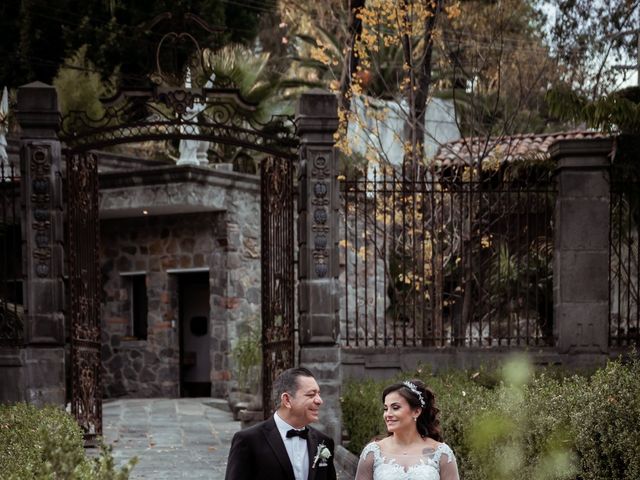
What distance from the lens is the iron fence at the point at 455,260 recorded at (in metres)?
13.1

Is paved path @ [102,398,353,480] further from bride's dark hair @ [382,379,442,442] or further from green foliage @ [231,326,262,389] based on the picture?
bride's dark hair @ [382,379,442,442]

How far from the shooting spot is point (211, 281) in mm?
19781

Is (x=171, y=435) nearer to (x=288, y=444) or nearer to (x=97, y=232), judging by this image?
(x=97, y=232)

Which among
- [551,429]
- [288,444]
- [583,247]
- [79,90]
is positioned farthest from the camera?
[79,90]

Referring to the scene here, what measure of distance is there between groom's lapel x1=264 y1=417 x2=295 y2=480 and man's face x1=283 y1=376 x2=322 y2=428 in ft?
0.35

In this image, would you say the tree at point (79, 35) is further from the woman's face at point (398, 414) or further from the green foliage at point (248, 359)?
the woman's face at point (398, 414)

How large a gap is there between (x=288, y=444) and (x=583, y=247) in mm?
8638

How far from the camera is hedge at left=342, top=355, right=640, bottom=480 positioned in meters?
6.39

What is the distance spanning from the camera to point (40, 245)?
1231 centimetres

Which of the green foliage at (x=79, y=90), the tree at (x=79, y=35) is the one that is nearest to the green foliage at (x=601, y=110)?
the green foliage at (x=79, y=90)

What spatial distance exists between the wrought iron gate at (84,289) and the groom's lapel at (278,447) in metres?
7.66

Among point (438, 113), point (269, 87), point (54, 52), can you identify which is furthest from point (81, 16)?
point (438, 113)

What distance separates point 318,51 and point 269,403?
6.40 meters

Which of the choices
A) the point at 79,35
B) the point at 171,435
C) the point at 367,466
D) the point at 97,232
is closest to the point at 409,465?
the point at 367,466
